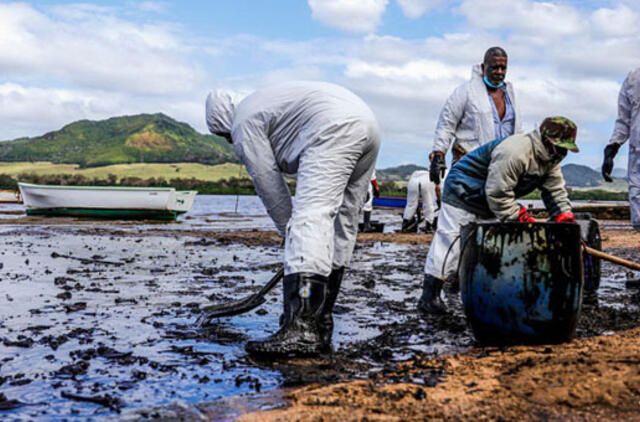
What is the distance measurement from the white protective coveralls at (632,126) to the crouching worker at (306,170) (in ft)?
11.5

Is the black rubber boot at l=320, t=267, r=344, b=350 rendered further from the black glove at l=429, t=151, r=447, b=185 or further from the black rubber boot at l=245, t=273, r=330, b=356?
the black glove at l=429, t=151, r=447, b=185

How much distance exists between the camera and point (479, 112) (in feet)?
19.5

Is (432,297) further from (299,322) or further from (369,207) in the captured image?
(369,207)

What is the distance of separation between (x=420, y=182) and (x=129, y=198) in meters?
11.8

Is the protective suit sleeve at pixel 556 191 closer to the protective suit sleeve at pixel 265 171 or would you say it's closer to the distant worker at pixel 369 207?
the protective suit sleeve at pixel 265 171

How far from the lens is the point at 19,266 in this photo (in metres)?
7.73

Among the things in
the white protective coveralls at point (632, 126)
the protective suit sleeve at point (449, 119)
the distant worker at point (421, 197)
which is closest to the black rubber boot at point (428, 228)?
the distant worker at point (421, 197)

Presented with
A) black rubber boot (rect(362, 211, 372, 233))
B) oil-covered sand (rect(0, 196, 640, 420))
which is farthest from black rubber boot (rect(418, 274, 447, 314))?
black rubber boot (rect(362, 211, 372, 233))

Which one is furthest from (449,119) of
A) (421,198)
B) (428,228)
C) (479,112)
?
(428,228)

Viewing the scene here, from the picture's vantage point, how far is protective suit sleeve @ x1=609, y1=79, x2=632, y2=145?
21.1 ft

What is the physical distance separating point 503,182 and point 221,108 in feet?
6.48

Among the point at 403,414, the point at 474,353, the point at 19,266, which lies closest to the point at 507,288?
the point at 474,353

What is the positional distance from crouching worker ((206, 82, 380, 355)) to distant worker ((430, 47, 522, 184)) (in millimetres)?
2203

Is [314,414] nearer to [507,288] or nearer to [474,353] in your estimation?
[474,353]
